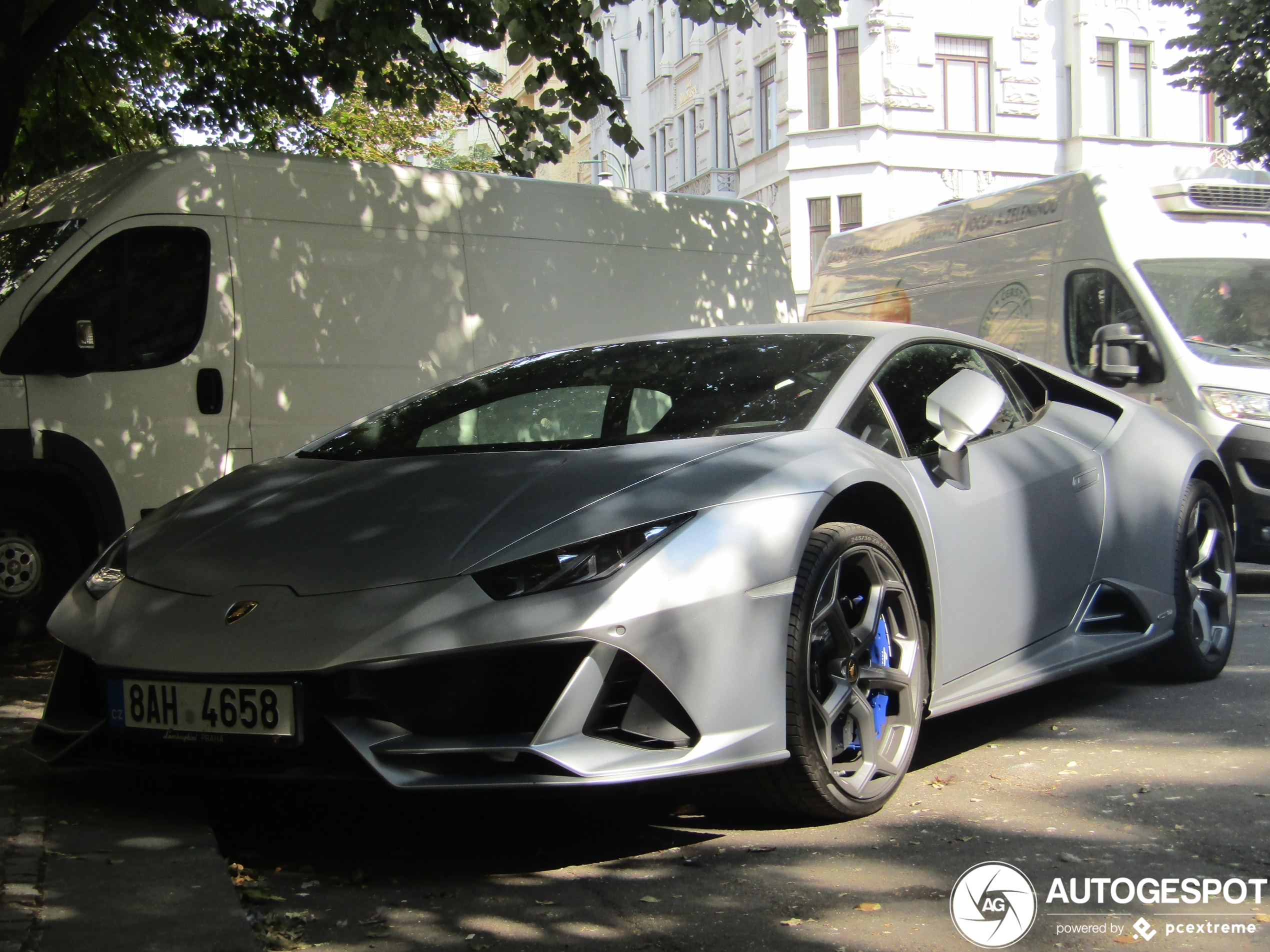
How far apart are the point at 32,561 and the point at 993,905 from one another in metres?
5.49

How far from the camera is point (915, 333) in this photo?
→ 458 centimetres

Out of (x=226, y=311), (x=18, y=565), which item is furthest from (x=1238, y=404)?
(x=18, y=565)

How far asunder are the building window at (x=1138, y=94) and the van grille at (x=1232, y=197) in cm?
2362

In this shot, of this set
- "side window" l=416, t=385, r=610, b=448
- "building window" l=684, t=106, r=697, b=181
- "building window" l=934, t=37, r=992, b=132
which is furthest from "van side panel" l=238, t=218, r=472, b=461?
"building window" l=684, t=106, r=697, b=181

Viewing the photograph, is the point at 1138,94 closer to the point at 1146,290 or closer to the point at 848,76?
the point at 848,76

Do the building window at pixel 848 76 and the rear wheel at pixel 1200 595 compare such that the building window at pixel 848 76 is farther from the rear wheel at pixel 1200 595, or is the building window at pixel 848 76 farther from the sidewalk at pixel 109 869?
the sidewalk at pixel 109 869

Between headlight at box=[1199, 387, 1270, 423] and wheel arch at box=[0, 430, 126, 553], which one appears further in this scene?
headlight at box=[1199, 387, 1270, 423]

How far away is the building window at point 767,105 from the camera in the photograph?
3169 centimetres

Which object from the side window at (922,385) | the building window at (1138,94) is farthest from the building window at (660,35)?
the side window at (922,385)

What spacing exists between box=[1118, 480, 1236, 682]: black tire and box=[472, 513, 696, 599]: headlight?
272 centimetres

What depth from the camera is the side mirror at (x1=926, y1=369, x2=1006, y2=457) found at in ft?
13.5

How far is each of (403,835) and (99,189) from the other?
4.88 meters

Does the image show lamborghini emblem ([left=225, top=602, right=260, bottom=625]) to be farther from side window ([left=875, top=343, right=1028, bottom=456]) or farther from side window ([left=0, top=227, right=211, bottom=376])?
side window ([left=0, top=227, right=211, bottom=376])

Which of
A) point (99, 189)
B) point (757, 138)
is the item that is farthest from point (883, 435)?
point (757, 138)
